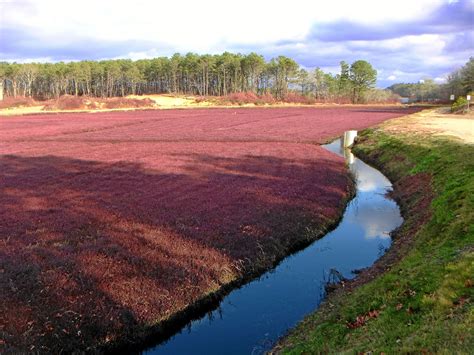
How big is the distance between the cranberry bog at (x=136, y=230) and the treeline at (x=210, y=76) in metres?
142

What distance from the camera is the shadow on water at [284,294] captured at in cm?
1287

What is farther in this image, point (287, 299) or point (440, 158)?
point (440, 158)

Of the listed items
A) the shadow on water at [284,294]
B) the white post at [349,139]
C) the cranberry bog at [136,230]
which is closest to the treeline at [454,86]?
the white post at [349,139]

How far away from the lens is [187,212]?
2181cm

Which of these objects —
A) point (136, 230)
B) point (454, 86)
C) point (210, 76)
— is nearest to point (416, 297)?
point (136, 230)

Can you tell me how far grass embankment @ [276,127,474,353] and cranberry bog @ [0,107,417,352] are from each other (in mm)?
4226

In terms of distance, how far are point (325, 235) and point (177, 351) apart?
11231mm

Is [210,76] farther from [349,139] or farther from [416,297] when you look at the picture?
[416,297]

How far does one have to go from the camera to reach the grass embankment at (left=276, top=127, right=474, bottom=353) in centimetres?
862

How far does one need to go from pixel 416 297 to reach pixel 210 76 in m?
187

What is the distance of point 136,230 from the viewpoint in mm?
18750

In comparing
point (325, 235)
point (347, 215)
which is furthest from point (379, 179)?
point (325, 235)

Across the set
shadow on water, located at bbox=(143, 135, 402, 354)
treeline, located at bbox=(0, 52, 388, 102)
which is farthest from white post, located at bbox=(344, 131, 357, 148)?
treeline, located at bbox=(0, 52, 388, 102)

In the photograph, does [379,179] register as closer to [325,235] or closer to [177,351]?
[325,235]
